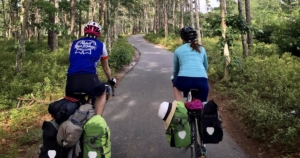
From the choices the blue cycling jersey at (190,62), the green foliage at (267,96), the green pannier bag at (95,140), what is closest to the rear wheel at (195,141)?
the blue cycling jersey at (190,62)

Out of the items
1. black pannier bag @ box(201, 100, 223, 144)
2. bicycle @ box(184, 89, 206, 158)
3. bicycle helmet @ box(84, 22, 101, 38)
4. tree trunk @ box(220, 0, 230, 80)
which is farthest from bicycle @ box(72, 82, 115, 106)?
tree trunk @ box(220, 0, 230, 80)

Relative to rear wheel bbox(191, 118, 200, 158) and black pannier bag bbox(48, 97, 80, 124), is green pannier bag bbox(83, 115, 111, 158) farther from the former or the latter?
rear wheel bbox(191, 118, 200, 158)

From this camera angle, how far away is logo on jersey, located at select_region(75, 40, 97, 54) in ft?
12.2

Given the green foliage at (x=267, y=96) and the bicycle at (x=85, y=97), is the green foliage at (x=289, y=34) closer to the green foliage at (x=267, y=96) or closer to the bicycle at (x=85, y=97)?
the green foliage at (x=267, y=96)

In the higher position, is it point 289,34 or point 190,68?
point 289,34

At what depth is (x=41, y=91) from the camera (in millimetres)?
8586

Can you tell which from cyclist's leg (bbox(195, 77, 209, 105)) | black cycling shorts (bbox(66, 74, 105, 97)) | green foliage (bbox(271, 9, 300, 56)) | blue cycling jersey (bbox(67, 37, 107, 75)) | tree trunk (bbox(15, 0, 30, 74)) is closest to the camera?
black cycling shorts (bbox(66, 74, 105, 97))

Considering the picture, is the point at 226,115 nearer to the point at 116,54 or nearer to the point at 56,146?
the point at 56,146

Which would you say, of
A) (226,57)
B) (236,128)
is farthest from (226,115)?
(226,57)

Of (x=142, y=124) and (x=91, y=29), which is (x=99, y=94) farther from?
(x=142, y=124)

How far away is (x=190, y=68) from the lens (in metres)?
4.10

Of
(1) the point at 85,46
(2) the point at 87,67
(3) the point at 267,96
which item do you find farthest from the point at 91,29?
(3) the point at 267,96

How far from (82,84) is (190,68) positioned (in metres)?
1.67

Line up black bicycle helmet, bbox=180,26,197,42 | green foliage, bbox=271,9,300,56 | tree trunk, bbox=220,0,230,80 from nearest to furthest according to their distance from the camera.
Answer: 1. black bicycle helmet, bbox=180,26,197,42
2. tree trunk, bbox=220,0,230,80
3. green foliage, bbox=271,9,300,56
